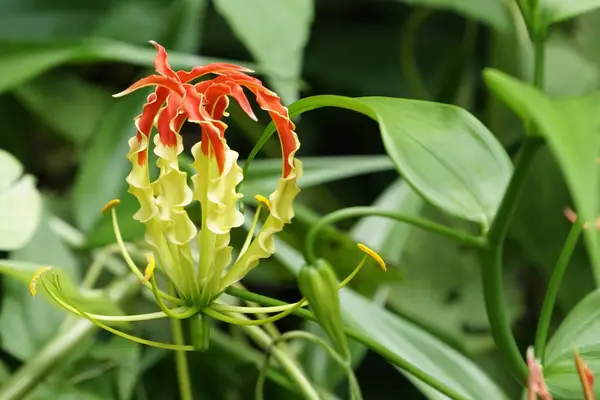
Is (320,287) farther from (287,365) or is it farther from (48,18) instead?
(48,18)

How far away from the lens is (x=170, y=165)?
47 centimetres

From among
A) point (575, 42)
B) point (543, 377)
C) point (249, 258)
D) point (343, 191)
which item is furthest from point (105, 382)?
point (575, 42)

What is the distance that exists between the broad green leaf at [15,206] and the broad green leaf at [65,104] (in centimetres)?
29

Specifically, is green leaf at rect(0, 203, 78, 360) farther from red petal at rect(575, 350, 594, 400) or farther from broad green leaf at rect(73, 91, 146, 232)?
red petal at rect(575, 350, 594, 400)

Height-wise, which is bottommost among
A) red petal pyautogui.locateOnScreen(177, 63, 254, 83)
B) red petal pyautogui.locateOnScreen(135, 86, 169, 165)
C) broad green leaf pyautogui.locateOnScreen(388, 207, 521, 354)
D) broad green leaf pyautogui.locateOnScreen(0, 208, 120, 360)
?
broad green leaf pyautogui.locateOnScreen(388, 207, 521, 354)

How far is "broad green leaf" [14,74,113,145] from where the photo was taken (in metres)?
1.03

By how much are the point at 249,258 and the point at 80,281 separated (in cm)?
42

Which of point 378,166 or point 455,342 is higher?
point 378,166

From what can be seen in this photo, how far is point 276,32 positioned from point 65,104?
0.38 m

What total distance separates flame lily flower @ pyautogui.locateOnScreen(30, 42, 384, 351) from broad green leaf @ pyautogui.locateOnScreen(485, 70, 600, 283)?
165 millimetres

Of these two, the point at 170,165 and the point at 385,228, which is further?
the point at 385,228

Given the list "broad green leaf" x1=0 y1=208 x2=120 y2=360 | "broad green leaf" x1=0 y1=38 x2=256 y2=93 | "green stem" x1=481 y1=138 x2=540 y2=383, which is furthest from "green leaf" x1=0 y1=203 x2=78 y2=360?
"green stem" x1=481 y1=138 x2=540 y2=383

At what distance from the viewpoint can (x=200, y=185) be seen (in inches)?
19.2

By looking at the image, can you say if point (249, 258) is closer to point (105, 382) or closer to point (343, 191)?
point (105, 382)
